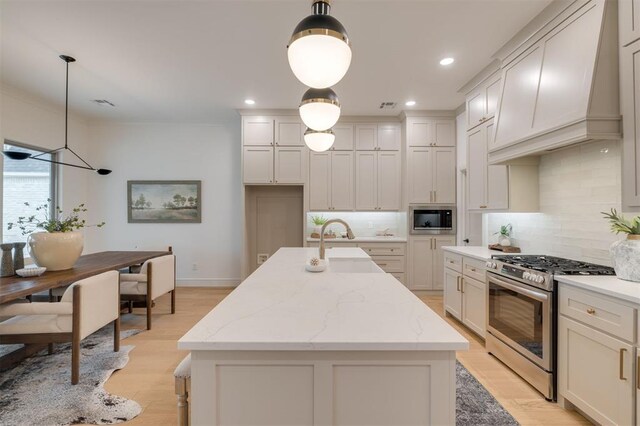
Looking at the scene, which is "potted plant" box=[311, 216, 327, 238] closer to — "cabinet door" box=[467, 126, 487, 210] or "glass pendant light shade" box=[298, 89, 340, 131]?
"cabinet door" box=[467, 126, 487, 210]

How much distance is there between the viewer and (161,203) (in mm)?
5480

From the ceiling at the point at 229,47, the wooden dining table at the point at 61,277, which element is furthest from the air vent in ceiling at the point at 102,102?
the wooden dining table at the point at 61,277

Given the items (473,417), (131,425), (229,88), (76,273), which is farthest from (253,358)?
(229,88)

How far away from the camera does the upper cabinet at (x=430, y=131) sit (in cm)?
488

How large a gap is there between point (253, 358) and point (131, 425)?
162 cm

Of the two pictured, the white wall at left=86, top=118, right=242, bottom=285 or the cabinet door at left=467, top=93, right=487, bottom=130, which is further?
the white wall at left=86, top=118, right=242, bottom=285

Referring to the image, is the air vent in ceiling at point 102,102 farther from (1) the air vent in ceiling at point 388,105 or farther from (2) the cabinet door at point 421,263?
(2) the cabinet door at point 421,263

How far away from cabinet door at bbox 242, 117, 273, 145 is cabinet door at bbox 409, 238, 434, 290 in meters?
2.90

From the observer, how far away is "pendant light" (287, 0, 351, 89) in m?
1.21

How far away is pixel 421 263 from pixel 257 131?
11.3 ft

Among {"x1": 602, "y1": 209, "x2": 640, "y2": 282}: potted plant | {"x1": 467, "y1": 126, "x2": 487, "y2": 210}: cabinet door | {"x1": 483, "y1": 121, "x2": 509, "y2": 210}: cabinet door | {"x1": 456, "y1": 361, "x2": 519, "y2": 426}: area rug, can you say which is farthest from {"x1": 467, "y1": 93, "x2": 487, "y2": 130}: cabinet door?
{"x1": 456, "y1": 361, "x2": 519, "y2": 426}: area rug

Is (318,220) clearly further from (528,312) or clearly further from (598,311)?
(598,311)

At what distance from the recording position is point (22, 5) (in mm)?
2404

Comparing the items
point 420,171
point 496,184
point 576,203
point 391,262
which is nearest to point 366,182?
point 420,171
